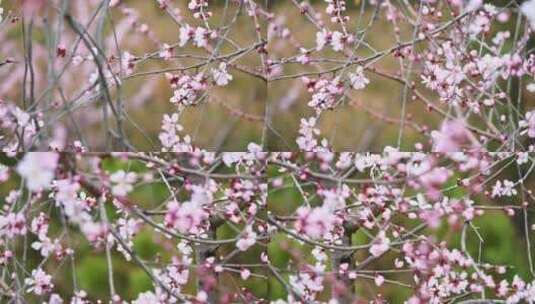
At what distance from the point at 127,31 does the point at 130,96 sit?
0.71 ft

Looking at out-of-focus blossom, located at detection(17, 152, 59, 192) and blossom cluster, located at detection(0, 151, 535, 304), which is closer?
out-of-focus blossom, located at detection(17, 152, 59, 192)

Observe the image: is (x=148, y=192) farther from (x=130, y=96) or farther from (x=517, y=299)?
(x=517, y=299)

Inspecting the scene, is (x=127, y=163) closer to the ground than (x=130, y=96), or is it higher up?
closer to the ground

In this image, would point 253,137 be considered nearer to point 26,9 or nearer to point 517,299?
point 26,9

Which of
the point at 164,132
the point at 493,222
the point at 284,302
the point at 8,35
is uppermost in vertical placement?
the point at 8,35

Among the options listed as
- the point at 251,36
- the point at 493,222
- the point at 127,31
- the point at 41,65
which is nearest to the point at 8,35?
the point at 41,65

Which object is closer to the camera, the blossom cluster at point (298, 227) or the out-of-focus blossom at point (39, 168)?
the out-of-focus blossom at point (39, 168)

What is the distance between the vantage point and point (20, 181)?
118 inches

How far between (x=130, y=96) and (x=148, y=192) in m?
0.33

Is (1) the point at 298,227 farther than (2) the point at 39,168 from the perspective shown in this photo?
Yes

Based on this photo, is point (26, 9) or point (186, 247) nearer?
point (26, 9)

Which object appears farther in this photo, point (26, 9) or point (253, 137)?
point (253, 137)

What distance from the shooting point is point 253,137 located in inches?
121

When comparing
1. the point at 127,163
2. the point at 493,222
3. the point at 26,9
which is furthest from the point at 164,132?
the point at 493,222
